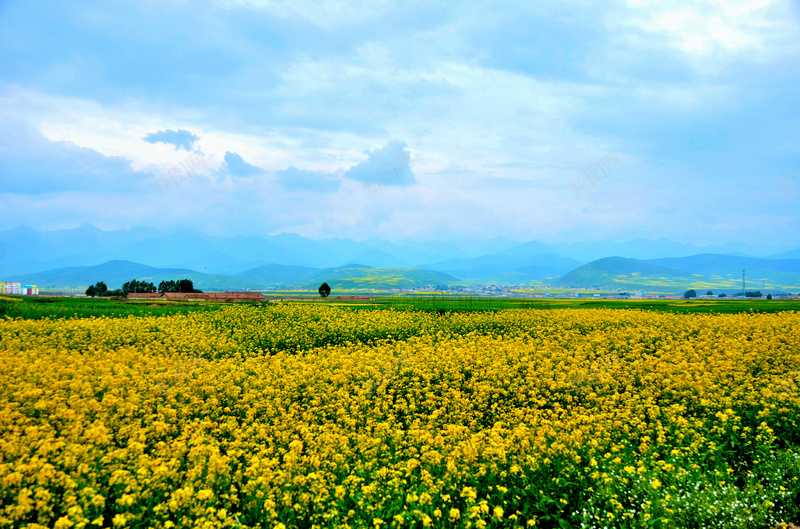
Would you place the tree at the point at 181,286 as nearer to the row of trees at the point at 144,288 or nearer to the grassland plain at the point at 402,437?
the row of trees at the point at 144,288

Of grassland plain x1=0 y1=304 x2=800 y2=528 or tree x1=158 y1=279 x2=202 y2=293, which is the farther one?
tree x1=158 y1=279 x2=202 y2=293

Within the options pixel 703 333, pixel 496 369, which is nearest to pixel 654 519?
pixel 496 369

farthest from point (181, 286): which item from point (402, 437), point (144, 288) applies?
point (402, 437)

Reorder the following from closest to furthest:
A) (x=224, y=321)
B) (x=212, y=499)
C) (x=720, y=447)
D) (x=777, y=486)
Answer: (x=212, y=499) < (x=777, y=486) < (x=720, y=447) < (x=224, y=321)

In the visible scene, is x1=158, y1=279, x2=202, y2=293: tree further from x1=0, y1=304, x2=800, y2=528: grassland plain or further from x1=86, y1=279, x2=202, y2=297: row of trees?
x1=0, y1=304, x2=800, y2=528: grassland plain

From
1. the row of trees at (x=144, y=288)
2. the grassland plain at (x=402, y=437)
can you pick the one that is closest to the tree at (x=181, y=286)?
the row of trees at (x=144, y=288)

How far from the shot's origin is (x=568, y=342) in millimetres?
19422

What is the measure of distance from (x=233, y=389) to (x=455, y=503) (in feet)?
23.4

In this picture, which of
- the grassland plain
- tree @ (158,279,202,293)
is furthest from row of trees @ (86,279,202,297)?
the grassland plain

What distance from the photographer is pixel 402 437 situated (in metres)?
9.67

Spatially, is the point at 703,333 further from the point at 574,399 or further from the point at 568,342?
the point at 574,399

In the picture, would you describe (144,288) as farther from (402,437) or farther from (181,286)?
(402,437)

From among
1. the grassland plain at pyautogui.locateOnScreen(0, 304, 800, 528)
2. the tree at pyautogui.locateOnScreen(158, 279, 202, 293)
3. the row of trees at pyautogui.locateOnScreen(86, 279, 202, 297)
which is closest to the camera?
the grassland plain at pyautogui.locateOnScreen(0, 304, 800, 528)

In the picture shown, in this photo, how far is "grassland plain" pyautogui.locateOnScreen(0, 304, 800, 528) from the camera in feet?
22.0
